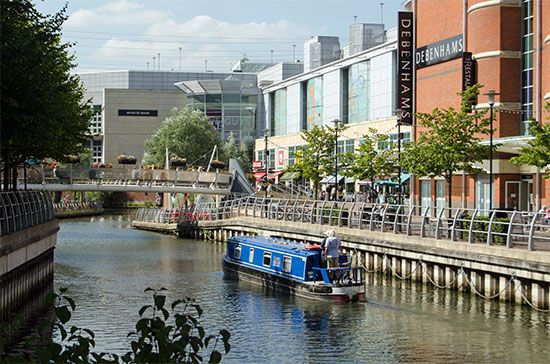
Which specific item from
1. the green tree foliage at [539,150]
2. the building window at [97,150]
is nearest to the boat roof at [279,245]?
the green tree foliage at [539,150]

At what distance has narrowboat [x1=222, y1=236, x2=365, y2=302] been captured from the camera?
120 feet

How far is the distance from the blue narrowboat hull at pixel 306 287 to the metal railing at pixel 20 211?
29.6ft

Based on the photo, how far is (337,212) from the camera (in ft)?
176

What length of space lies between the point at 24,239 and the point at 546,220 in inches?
816

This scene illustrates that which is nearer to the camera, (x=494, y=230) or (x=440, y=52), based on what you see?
(x=494, y=230)

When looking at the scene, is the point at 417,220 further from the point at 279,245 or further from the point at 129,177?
the point at 129,177

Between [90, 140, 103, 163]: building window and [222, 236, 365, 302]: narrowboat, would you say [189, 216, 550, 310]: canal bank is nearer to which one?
[222, 236, 365, 302]: narrowboat

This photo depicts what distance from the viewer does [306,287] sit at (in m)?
37.8

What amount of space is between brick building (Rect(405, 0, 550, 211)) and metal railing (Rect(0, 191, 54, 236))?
23220 mm

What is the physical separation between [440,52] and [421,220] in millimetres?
21383

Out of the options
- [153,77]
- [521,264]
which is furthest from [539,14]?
[153,77]

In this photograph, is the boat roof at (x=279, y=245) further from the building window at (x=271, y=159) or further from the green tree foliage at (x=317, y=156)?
the building window at (x=271, y=159)

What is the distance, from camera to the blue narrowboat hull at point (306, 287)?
119 feet

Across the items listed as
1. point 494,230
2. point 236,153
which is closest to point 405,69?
point 494,230
